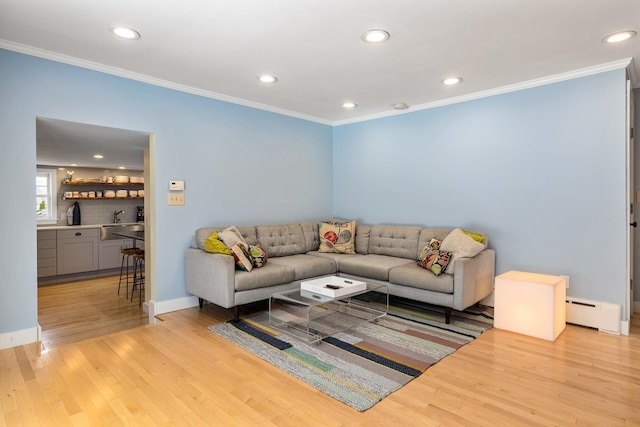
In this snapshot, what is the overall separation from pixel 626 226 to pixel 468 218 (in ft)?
4.73

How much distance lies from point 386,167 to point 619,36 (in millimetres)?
2798

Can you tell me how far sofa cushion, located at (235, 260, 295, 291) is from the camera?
345 centimetres

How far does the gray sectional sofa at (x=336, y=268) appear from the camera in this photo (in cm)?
344

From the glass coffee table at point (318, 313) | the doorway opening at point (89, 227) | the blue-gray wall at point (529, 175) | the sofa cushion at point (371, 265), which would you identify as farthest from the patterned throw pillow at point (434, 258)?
the doorway opening at point (89, 227)

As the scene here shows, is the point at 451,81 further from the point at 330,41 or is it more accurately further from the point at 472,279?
the point at 472,279

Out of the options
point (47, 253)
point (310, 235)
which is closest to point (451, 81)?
point (310, 235)

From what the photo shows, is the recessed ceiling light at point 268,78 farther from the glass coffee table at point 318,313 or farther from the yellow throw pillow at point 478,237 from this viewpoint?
the yellow throw pillow at point 478,237

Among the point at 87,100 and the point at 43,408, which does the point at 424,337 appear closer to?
the point at 43,408

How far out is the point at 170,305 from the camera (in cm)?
390

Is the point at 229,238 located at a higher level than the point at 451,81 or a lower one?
lower

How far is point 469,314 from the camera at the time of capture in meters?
3.82

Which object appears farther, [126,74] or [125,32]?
[126,74]

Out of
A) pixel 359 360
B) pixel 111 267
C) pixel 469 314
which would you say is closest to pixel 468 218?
pixel 469 314

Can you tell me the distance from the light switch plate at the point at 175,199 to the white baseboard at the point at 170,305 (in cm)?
105
